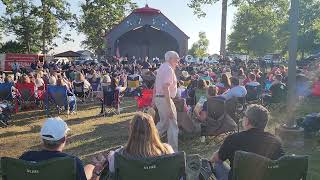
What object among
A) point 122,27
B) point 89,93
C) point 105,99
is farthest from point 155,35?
point 105,99

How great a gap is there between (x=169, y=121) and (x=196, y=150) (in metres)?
1.22

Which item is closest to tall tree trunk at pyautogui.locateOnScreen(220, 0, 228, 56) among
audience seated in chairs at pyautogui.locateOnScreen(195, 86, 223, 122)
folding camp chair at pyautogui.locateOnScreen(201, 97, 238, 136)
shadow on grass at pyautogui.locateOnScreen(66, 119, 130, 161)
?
shadow on grass at pyautogui.locateOnScreen(66, 119, 130, 161)

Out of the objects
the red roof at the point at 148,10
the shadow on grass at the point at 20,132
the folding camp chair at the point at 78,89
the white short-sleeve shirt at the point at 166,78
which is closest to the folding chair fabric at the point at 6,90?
the shadow on grass at the point at 20,132

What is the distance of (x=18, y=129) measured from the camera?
1104 centimetres

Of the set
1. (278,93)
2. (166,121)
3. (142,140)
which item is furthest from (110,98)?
(142,140)

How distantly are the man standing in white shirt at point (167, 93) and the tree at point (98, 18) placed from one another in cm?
4839

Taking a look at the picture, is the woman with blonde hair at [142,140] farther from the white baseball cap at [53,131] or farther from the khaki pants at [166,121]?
the khaki pants at [166,121]

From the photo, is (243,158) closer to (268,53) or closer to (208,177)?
(208,177)

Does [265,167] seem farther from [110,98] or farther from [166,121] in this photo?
[110,98]

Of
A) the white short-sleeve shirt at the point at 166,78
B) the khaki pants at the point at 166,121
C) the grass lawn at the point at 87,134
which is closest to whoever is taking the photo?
the white short-sleeve shirt at the point at 166,78

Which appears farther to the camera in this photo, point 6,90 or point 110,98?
point 110,98

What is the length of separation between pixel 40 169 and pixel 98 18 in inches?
2100

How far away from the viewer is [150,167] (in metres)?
3.91

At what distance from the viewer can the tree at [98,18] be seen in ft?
182
